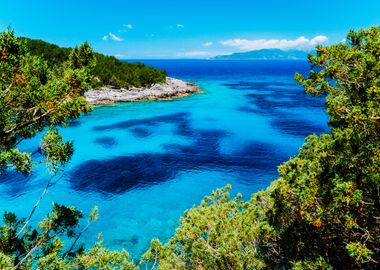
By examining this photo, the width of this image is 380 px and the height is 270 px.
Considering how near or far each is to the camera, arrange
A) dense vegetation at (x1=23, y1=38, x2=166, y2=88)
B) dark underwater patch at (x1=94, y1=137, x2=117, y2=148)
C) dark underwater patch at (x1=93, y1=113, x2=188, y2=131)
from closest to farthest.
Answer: dark underwater patch at (x1=94, y1=137, x2=117, y2=148) → dark underwater patch at (x1=93, y1=113, x2=188, y2=131) → dense vegetation at (x1=23, y1=38, x2=166, y2=88)

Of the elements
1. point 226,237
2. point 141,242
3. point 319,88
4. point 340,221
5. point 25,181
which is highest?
point 319,88

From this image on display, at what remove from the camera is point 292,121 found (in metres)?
61.8

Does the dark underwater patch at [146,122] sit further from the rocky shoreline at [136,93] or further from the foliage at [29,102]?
the foliage at [29,102]

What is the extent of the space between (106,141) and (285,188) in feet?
136

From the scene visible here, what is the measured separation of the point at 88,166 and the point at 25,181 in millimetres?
7154

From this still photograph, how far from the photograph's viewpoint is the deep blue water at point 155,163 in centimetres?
2809

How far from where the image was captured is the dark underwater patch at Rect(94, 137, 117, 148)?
152ft

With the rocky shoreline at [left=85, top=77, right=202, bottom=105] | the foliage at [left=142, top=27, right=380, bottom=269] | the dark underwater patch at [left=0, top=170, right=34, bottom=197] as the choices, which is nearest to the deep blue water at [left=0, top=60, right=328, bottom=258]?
the dark underwater patch at [left=0, top=170, right=34, bottom=197]

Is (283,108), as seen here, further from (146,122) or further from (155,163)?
(155,163)

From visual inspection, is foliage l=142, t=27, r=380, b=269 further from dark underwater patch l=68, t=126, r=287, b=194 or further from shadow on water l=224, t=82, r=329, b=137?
shadow on water l=224, t=82, r=329, b=137

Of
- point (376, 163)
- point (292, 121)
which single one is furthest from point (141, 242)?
point (292, 121)

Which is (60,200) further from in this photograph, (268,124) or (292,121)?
(292,121)

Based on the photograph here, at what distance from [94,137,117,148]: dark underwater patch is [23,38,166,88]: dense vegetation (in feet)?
118

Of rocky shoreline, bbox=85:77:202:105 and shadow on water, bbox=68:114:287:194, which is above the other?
rocky shoreline, bbox=85:77:202:105
